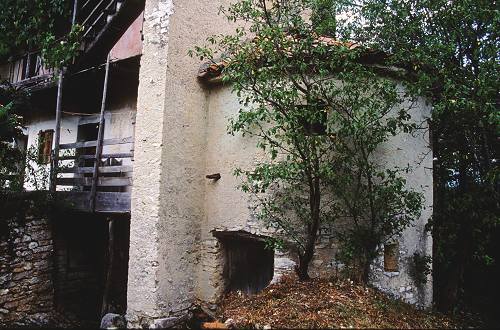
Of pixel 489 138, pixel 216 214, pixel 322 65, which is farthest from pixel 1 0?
pixel 489 138

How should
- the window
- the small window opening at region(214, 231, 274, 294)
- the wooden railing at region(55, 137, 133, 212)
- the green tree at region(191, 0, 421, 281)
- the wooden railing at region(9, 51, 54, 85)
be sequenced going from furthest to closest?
the window, the wooden railing at region(9, 51, 54, 85), the wooden railing at region(55, 137, 133, 212), the small window opening at region(214, 231, 274, 294), the green tree at region(191, 0, 421, 281)

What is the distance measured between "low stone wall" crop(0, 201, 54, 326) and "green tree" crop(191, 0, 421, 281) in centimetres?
508

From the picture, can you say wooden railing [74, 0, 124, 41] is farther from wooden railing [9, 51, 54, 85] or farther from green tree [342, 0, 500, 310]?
green tree [342, 0, 500, 310]

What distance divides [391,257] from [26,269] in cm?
744

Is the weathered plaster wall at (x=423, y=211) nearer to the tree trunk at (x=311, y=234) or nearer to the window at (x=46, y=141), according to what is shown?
the tree trunk at (x=311, y=234)

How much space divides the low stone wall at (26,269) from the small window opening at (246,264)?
415cm

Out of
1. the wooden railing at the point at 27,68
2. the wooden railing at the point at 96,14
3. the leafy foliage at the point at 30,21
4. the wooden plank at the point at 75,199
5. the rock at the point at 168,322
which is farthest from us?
the wooden railing at the point at 27,68

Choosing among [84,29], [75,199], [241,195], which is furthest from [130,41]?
[241,195]

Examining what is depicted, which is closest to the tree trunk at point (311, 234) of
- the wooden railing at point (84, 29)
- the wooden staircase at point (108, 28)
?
the wooden staircase at point (108, 28)

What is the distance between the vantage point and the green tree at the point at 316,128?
18.2 ft

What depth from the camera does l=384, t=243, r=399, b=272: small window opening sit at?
22.0 feet

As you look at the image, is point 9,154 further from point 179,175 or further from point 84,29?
point 179,175

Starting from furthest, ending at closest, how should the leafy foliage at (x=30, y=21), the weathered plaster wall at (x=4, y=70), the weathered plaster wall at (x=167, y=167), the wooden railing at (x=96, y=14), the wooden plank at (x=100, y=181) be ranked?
the weathered plaster wall at (x=4, y=70) < the leafy foliage at (x=30, y=21) < the wooden railing at (x=96, y=14) < the wooden plank at (x=100, y=181) < the weathered plaster wall at (x=167, y=167)

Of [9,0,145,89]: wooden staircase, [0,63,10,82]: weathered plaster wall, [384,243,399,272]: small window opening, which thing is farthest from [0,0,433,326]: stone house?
[0,63,10,82]: weathered plaster wall
